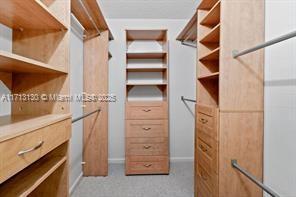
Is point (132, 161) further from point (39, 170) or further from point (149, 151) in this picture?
point (39, 170)

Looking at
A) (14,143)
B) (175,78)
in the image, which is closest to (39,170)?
(14,143)

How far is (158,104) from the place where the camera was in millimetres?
2654

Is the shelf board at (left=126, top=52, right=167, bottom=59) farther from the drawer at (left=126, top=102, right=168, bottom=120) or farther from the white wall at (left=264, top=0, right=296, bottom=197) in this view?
the white wall at (left=264, top=0, right=296, bottom=197)

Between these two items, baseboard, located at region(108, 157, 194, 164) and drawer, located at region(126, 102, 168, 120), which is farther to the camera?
baseboard, located at region(108, 157, 194, 164)

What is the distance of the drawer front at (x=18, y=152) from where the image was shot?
0.72 m

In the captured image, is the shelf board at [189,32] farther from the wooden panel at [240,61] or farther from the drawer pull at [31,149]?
the drawer pull at [31,149]

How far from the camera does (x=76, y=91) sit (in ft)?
7.64

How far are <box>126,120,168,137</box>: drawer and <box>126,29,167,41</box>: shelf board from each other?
127 cm

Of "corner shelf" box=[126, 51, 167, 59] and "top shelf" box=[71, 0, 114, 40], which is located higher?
"top shelf" box=[71, 0, 114, 40]

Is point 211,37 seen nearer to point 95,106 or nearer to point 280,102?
point 280,102

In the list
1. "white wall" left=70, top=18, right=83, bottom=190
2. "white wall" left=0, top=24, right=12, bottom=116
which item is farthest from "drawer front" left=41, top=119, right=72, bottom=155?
"white wall" left=70, top=18, right=83, bottom=190

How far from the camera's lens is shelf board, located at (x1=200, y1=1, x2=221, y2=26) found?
1654 mm

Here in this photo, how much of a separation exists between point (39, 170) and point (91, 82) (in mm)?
1595

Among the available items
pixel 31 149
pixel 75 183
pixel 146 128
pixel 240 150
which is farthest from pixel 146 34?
pixel 31 149
